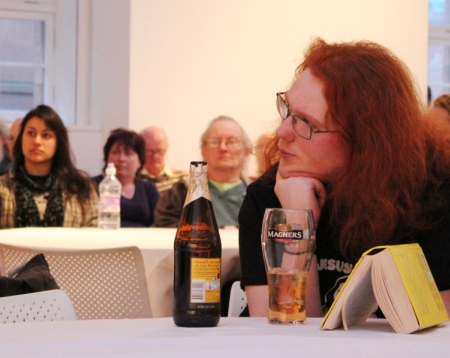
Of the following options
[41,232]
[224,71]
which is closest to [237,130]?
[224,71]

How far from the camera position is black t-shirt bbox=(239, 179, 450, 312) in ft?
4.99

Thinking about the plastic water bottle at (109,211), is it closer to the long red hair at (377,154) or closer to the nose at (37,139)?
the nose at (37,139)

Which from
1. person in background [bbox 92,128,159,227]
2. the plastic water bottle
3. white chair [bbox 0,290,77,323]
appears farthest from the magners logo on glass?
person in background [bbox 92,128,159,227]

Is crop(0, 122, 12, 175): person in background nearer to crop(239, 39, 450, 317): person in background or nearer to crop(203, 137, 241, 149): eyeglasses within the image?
crop(203, 137, 241, 149): eyeglasses

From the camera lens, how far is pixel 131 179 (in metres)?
5.20

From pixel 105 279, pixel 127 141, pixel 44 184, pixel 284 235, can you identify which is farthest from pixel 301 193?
pixel 127 141

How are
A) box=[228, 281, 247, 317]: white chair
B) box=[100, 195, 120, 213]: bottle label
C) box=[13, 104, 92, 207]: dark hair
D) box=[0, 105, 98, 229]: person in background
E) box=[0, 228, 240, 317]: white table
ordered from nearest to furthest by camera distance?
box=[228, 281, 247, 317]: white chair < box=[0, 228, 240, 317]: white table < box=[100, 195, 120, 213]: bottle label < box=[0, 105, 98, 229]: person in background < box=[13, 104, 92, 207]: dark hair

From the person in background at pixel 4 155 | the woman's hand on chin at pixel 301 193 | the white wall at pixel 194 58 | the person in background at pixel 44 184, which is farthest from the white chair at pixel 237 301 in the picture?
the white wall at pixel 194 58

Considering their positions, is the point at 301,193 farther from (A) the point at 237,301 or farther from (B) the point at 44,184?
(B) the point at 44,184

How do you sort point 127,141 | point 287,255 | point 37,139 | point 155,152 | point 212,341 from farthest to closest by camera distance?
point 155,152 → point 127,141 → point 37,139 → point 287,255 → point 212,341

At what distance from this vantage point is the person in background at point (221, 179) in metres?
4.42

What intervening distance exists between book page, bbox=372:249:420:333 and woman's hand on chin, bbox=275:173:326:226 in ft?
1.62

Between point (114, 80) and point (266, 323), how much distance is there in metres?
4.99

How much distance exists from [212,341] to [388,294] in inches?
10.2
